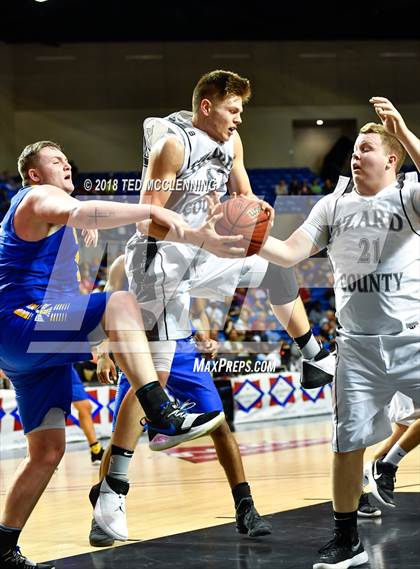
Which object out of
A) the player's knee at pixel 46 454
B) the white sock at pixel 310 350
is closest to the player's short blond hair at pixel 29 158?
the player's knee at pixel 46 454

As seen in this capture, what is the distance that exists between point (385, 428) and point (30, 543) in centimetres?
254

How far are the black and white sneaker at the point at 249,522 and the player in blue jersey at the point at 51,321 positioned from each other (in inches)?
50.5

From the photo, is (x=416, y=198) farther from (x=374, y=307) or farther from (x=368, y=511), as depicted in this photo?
(x=368, y=511)

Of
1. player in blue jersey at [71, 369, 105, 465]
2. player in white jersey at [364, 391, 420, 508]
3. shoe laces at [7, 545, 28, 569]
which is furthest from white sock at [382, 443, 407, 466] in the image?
player in blue jersey at [71, 369, 105, 465]

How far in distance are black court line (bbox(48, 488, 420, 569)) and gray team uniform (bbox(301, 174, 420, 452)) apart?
671 millimetres

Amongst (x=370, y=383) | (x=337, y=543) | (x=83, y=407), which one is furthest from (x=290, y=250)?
(x=83, y=407)

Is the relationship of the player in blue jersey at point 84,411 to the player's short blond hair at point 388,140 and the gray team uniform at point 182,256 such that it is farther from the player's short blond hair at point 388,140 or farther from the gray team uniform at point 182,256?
the player's short blond hair at point 388,140

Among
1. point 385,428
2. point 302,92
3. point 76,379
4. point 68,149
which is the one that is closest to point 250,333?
point 76,379

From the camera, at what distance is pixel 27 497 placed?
4738 millimetres

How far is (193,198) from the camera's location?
500 centimetres

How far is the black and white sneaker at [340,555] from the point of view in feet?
15.1

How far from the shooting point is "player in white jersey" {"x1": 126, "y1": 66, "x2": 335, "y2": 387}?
193 inches

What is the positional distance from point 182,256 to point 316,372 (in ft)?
3.54

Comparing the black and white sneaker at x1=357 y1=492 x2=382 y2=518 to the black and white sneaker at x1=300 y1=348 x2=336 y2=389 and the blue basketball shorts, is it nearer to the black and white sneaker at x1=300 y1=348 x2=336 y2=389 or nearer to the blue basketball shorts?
the black and white sneaker at x1=300 y1=348 x2=336 y2=389
